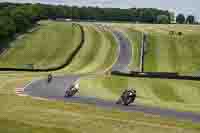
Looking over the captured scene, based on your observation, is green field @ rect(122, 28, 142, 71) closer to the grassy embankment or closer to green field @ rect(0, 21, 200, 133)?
green field @ rect(0, 21, 200, 133)

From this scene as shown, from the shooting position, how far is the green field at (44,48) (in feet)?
394

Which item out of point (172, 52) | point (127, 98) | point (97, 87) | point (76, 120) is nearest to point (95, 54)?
point (172, 52)

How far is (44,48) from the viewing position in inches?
5310

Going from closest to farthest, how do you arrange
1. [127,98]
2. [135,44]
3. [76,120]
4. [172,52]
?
[76,120] → [127,98] → [172,52] → [135,44]

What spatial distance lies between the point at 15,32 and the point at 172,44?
155 ft

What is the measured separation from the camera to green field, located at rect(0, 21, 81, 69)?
394 ft

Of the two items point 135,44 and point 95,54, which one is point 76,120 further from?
point 135,44

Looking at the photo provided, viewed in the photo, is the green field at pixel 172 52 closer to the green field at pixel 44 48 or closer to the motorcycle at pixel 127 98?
the green field at pixel 44 48

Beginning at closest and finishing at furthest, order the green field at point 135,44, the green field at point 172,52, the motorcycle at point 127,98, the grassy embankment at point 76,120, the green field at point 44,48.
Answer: the grassy embankment at point 76,120 < the motorcycle at point 127,98 < the green field at point 172,52 < the green field at point 135,44 < the green field at point 44,48

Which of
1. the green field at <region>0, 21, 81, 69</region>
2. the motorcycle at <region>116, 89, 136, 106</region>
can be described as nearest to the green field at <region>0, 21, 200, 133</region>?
the green field at <region>0, 21, 81, 69</region>

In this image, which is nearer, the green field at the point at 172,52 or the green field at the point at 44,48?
the green field at the point at 172,52

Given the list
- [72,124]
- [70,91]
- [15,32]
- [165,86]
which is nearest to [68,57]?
[15,32]

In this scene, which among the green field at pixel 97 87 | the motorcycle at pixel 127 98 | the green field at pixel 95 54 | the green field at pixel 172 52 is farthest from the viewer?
the green field at pixel 172 52

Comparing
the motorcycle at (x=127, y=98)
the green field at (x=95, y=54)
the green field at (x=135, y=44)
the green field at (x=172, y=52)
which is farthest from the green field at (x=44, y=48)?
the motorcycle at (x=127, y=98)
